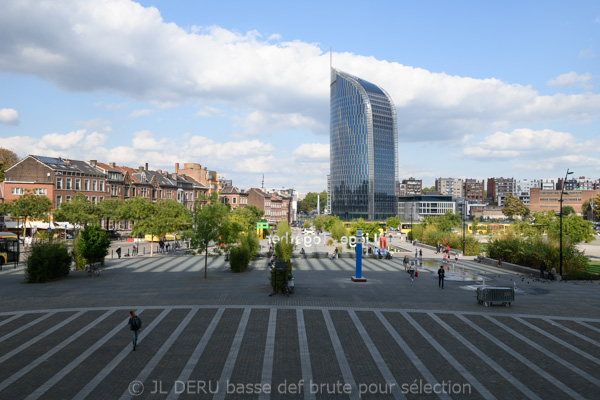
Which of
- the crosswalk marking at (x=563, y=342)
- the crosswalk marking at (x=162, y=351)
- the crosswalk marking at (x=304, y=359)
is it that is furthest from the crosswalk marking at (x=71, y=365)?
the crosswalk marking at (x=563, y=342)

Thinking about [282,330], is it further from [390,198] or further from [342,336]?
[390,198]

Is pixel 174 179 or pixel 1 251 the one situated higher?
pixel 174 179

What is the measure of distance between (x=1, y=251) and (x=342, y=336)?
1451 inches

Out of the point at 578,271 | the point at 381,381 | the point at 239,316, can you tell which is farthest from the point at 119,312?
the point at 578,271

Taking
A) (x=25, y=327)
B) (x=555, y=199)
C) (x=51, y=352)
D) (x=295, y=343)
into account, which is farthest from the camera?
(x=555, y=199)

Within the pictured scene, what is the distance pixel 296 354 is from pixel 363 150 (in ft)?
482

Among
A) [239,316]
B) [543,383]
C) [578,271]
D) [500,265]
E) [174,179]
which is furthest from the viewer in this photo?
[174,179]

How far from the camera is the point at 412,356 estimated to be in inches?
579

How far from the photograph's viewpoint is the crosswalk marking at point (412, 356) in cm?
1259

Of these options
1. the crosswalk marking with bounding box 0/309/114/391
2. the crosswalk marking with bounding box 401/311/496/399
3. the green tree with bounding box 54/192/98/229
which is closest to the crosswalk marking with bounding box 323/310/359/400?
the crosswalk marking with bounding box 401/311/496/399

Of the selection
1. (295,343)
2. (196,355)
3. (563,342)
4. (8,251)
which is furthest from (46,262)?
(563,342)

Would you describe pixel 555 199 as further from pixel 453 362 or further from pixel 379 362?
pixel 379 362

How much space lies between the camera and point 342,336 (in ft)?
55.3

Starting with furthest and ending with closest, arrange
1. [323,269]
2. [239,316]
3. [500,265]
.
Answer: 1. [500,265]
2. [323,269]
3. [239,316]
